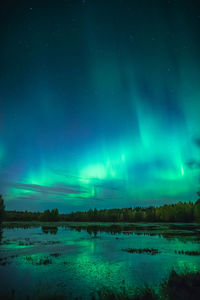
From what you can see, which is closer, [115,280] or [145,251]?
[115,280]

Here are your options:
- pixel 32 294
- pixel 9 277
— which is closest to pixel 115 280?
pixel 32 294

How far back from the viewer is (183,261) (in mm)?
24266

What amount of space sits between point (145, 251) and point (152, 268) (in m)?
10.5

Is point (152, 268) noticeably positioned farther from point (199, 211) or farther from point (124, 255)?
point (199, 211)

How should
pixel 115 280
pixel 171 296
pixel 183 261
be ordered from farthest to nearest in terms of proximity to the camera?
1. pixel 183 261
2. pixel 115 280
3. pixel 171 296

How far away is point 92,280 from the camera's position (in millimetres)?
A: 17734

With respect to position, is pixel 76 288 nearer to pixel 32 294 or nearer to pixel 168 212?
pixel 32 294

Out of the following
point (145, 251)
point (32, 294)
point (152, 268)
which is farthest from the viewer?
point (145, 251)

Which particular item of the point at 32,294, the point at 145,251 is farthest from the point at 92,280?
the point at 145,251

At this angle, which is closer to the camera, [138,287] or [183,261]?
[138,287]

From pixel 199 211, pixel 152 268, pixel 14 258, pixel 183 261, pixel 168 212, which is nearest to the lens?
pixel 152 268

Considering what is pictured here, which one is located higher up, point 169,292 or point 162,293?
point 169,292

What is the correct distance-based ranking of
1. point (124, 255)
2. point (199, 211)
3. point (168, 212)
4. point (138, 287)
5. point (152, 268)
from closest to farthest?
point (138, 287), point (152, 268), point (124, 255), point (199, 211), point (168, 212)

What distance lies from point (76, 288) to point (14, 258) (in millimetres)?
14324
